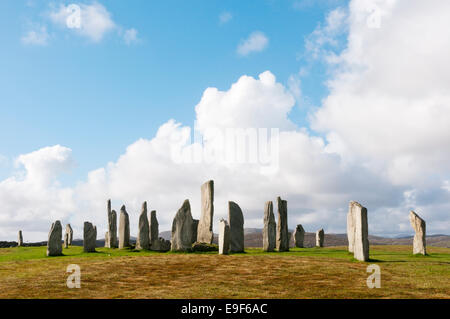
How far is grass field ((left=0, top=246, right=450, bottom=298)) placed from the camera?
13.7 metres

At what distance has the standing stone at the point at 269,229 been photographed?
28.6 m

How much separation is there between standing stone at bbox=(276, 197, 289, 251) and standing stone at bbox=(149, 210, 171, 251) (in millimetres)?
8150

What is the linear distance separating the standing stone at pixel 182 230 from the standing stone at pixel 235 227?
8.89 ft

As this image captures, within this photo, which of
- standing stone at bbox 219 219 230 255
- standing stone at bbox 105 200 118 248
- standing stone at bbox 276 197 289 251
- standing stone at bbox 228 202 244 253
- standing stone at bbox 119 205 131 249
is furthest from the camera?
standing stone at bbox 105 200 118 248

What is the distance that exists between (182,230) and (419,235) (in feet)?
48.7

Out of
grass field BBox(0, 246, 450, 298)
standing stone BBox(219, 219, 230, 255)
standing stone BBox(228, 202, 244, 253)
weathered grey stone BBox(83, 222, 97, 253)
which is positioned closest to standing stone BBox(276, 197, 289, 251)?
standing stone BBox(228, 202, 244, 253)

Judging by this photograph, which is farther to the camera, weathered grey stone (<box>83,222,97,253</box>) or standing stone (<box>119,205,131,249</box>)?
standing stone (<box>119,205,131,249</box>)

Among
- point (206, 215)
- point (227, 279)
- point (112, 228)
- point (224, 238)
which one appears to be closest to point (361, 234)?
point (224, 238)

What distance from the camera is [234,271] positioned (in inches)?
712

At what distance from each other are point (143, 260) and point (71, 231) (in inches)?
837

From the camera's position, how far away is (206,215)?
3111 centimetres

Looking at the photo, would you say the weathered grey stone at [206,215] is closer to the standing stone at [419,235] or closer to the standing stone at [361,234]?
the standing stone at [361,234]

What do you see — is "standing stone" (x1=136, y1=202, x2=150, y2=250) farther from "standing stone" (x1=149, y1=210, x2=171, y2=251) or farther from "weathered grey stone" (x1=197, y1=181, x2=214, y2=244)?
"weathered grey stone" (x1=197, y1=181, x2=214, y2=244)
